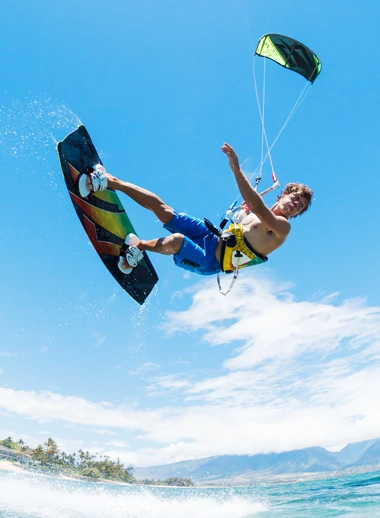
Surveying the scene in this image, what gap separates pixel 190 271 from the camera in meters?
6.77

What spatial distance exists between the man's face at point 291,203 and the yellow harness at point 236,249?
0.71m

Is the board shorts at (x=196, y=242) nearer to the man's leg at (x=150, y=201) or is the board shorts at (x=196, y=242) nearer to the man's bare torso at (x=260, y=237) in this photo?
the man's leg at (x=150, y=201)

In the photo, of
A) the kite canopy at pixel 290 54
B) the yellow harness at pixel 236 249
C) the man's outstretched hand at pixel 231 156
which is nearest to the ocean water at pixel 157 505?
the yellow harness at pixel 236 249

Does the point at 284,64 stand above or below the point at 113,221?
above

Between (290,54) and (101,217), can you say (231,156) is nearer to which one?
(101,217)

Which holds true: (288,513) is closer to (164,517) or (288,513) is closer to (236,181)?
(164,517)

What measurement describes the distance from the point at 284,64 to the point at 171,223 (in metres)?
5.72

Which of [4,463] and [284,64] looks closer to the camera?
[284,64]

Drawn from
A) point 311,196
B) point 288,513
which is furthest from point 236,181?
point 288,513

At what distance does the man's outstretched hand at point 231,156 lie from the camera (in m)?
5.02

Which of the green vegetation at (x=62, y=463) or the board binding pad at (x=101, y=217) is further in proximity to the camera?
the green vegetation at (x=62, y=463)

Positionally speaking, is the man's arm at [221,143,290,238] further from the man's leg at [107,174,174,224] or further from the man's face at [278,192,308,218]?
the man's leg at [107,174,174,224]

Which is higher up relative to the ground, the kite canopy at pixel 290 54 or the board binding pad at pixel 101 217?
the kite canopy at pixel 290 54

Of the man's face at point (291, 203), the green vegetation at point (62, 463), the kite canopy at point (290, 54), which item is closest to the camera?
the man's face at point (291, 203)
